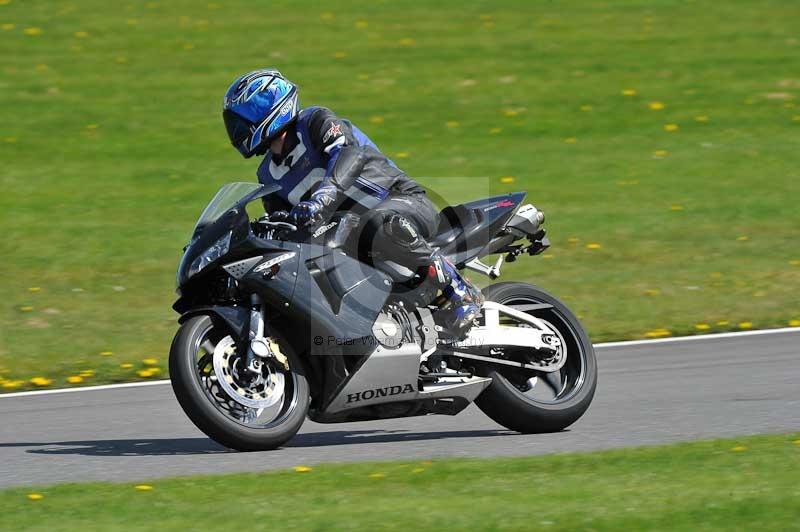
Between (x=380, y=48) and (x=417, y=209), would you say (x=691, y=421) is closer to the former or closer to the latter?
(x=417, y=209)

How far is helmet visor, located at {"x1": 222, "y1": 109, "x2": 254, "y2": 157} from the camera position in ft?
23.3

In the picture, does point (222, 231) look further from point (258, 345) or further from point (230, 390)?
point (230, 390)

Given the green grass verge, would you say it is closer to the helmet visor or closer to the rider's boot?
the rider's boot

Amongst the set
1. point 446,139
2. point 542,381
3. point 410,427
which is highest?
point 542,381

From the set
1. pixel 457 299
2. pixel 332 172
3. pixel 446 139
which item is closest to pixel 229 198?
pixel 332 172

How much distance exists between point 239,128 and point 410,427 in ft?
6.76

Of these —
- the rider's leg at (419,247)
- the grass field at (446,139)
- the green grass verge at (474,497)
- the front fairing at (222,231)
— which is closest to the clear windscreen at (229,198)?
the front fairing at (222,231)

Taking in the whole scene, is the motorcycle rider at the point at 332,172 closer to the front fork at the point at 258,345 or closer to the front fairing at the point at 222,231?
the front fairing at the point at 222,231

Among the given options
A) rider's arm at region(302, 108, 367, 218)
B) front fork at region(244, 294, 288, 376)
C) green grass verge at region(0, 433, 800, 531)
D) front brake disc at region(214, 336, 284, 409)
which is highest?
rider's arm at region(302, 108, 367, 218)

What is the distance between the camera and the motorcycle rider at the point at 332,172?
7.08 metres

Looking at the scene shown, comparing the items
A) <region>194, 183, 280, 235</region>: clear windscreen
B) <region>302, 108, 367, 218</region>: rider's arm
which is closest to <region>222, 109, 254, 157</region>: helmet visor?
<region>194, 183, 280, 235</region>: clear windscreen

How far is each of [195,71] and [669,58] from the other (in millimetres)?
6883

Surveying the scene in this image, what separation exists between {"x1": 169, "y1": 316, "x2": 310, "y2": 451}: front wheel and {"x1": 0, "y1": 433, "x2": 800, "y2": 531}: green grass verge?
32 centimetres

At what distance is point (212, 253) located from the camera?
689cm
